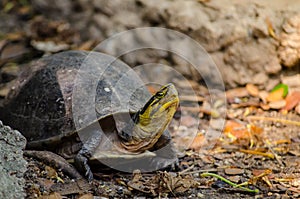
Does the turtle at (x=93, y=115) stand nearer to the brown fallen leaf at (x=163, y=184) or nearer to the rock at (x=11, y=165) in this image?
the brown fallen leaf at (x=163, y=184)

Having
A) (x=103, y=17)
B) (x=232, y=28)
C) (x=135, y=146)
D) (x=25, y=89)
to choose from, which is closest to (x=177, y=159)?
(x=135, y=146)

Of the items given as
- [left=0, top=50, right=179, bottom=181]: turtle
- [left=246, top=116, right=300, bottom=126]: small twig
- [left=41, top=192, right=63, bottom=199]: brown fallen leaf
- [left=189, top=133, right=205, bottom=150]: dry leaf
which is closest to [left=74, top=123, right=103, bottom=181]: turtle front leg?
Result: [left=0, top=50, right=179, bottom=181]: turtle

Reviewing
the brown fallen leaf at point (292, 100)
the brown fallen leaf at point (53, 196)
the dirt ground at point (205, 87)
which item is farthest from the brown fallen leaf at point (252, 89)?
the brown fallen leaf at point (53, 196)

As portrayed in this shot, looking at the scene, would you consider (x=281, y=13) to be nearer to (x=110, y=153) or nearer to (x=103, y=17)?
(x=103, y=17)

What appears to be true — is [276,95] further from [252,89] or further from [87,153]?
[87,153]

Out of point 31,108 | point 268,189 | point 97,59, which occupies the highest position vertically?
point 97,59

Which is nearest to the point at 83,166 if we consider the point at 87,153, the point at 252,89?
the point at 87,153
